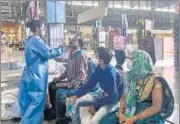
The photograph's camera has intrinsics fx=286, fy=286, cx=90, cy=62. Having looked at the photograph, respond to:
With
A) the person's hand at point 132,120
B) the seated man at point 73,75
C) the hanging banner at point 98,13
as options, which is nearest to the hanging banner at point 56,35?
the seated man at point 73,75

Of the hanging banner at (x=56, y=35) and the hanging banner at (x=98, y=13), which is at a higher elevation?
the hanging banner at (x=98, y=13)

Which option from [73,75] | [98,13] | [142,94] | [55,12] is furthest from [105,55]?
[98,13]

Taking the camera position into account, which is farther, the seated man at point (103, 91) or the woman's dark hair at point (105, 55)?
the woman's dark hair at point (105, 55)

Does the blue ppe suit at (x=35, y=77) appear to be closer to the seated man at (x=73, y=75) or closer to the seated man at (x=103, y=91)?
the seated man at (x=73, y=75)

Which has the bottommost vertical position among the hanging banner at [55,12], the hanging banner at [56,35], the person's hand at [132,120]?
the person's hand at [132,120]

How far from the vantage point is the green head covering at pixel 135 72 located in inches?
86.1

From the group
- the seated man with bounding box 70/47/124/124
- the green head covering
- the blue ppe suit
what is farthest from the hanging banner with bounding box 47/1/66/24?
the green head covering

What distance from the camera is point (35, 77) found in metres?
3.43

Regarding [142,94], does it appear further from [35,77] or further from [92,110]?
[35,77]

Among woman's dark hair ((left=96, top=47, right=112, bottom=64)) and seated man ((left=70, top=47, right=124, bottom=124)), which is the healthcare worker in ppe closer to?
seated man ((left=70, top=47, right=124, bottom=124))

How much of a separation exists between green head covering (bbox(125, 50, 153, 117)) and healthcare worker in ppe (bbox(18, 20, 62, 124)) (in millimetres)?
1421

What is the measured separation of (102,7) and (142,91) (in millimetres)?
7879

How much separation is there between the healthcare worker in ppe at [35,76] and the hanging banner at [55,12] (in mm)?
2795

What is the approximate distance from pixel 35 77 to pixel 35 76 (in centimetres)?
1
